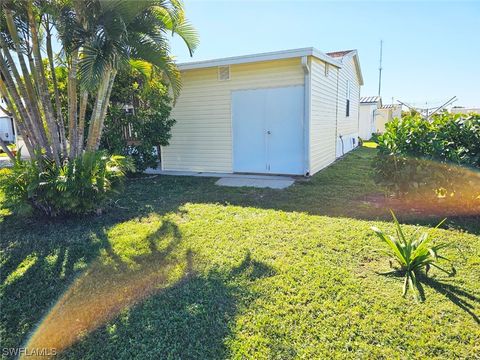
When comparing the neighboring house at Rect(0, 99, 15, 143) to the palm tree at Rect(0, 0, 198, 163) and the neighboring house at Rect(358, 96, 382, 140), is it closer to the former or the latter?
the palm tree at Rect(0, 0, 198, 163)

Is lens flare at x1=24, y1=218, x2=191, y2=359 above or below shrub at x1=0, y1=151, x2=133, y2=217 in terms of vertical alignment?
below

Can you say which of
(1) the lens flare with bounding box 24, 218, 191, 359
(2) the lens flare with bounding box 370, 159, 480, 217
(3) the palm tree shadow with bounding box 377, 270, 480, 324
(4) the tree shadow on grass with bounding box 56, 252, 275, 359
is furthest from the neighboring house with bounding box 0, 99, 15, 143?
(3) the palm tree shadow with bounding box 377, 270, 480, 324

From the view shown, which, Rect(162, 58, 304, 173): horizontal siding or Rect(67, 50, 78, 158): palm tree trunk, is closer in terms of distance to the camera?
Rect(67, 50, 78, 158): palm tree trunk

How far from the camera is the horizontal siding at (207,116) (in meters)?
7.86

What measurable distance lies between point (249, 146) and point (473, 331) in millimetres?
6485

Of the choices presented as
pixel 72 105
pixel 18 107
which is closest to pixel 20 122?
pixel 18 107

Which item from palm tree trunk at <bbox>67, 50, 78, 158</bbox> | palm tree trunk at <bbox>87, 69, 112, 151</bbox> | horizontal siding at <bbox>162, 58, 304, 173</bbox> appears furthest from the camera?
horizontal siding at <bbox>162, 58, 304, 173</bbox>

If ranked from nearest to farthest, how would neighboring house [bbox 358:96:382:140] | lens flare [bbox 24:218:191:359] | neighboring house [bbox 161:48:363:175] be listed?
lens flare [bbox 24:218:191:359] → neighboring house [bbox 161:48:363:175] → neighboring house [bbox 358:96:382:140]

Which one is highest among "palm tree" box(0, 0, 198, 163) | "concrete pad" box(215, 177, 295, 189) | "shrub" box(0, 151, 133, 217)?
"palm tree" box(0, 0, 198, 163)

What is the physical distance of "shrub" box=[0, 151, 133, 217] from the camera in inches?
178

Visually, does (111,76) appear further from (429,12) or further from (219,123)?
(429,12)

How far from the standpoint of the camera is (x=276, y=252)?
3580mm

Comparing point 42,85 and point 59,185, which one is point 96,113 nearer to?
point 42,85

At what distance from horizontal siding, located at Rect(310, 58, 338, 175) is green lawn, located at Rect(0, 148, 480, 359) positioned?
3.24 metres
